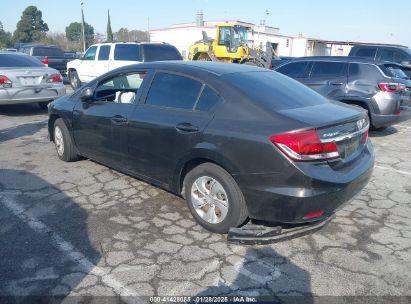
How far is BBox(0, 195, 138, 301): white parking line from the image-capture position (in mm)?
2812

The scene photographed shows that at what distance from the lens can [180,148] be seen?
366 centimetres

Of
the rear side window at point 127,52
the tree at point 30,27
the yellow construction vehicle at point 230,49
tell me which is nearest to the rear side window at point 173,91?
the rear side window at point 127,52

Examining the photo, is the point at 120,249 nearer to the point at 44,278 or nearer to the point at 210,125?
the point at 44,278

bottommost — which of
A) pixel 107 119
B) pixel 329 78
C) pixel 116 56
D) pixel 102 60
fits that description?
pixel 107 119

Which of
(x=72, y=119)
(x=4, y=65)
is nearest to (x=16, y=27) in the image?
(x=4, y=65)

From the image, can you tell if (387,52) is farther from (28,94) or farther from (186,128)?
(186,128)

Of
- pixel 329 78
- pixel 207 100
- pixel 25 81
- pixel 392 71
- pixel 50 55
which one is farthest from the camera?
pixel 50 55

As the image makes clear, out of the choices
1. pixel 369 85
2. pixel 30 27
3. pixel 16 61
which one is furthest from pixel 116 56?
pixel 30 27

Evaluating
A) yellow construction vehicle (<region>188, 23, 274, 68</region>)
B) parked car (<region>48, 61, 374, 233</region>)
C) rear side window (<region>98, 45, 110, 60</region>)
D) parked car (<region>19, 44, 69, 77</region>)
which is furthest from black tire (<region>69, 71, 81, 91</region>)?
parked car (<region>48, 61, 374, 233</region>)

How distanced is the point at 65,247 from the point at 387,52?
12.7 metres

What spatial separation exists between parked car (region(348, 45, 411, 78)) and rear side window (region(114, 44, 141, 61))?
777 cm

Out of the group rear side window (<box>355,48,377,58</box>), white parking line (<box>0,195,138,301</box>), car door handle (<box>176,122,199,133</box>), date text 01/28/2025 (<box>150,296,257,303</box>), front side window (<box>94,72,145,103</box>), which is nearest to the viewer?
date text 01/28/2025 (<box>150,296,257,303</box>)

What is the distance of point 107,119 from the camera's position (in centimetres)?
451

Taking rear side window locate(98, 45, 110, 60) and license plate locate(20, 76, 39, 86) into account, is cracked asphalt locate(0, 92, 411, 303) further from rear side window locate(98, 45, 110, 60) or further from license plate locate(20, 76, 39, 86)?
rear side window locate(98, 45, 110, 60)
